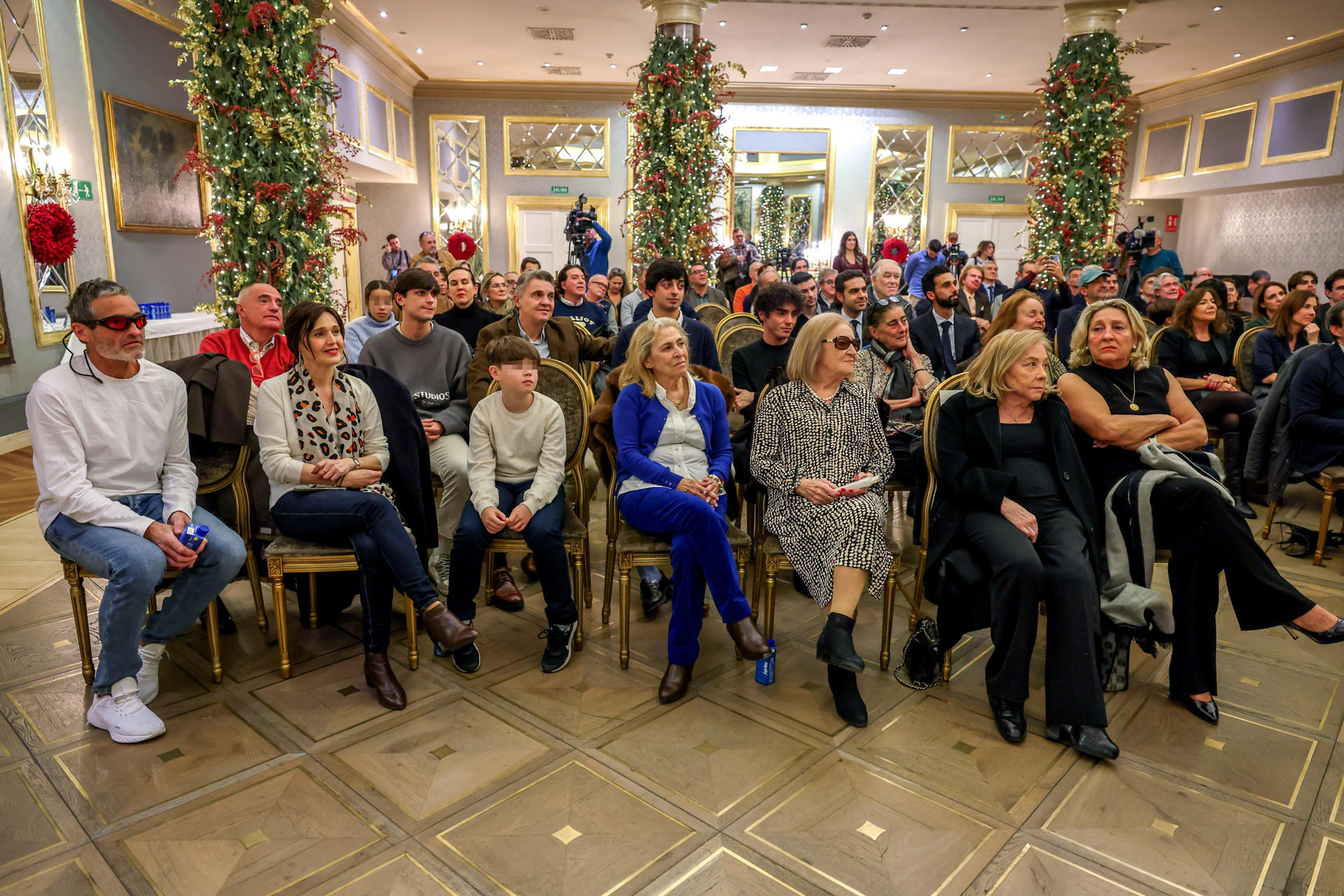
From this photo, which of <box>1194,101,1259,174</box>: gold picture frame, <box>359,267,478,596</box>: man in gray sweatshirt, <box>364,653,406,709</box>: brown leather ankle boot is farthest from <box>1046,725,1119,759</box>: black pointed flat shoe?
<box>1194,101,1259,174</box>: gold picture frame

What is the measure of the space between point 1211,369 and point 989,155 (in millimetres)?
→ 11223

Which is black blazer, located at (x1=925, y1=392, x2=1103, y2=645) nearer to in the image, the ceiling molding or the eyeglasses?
the eyeglasses

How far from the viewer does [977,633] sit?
3406 mm

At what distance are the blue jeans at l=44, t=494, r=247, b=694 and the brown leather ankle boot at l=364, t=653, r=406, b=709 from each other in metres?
0.55

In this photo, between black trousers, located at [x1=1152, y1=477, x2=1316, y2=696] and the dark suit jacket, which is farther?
the dark suit jacket

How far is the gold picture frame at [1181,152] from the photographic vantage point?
1389 centimetres

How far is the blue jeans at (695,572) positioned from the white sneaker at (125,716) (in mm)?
1628

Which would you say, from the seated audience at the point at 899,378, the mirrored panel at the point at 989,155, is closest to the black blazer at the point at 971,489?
the seated audience at the point at 899,378

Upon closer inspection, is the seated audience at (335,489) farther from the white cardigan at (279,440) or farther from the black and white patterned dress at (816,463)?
the black and white patterned dress at (816,463)

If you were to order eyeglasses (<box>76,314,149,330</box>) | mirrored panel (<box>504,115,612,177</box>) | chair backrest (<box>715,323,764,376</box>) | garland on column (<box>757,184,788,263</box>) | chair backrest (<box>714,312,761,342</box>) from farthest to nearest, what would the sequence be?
garland on column (<box>757,184,788,263</box>)
mirrored panel (<box>504,115,612,177</box>)
chair backrest (<box>714,312,761,342</box>)
chair backrest (<box>715,323,764,376</box>)
eyeglasses (<box>76,314,149,330</box>)

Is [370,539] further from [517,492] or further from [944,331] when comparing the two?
[944,331]

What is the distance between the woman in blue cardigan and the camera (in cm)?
279

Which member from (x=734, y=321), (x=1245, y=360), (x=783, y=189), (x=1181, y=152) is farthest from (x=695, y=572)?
(x=1181, y=152)

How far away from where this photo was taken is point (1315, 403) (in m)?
4.05
